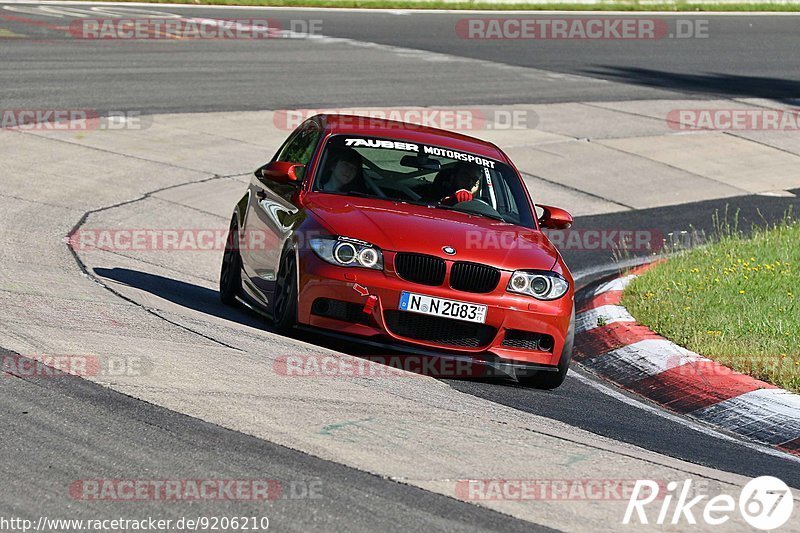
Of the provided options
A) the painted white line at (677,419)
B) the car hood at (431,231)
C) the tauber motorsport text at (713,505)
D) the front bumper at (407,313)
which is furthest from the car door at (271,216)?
the tauber motorsport text at (713,505)

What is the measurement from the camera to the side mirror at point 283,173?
9.32 meters

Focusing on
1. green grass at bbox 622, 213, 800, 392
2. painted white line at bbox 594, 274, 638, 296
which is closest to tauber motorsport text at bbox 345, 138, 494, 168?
green grass at bbox 622, 213, 800, 392

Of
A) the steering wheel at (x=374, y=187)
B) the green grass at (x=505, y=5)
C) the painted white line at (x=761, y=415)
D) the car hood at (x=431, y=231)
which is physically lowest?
the painted white line at (x=761, y=415)

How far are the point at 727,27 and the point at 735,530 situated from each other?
32408mm

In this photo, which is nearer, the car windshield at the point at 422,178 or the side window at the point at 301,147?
the car windshield at the point at 422,178

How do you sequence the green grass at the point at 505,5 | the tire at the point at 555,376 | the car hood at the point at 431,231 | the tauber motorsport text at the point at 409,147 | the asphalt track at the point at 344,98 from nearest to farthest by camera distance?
1. the asphalt track at the point at 344,98
2. the car hood at the point at 431,231
3. the tire at the point at 555,376
4. the tauber motorsport text at the point at 409,147
5. the green grass at the point at 505,5

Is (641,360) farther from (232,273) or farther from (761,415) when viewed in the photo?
(232,273)

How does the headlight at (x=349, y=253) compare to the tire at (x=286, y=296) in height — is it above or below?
above

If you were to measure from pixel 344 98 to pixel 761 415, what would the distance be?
45.7 feet

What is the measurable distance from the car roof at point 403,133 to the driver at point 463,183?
228 mm

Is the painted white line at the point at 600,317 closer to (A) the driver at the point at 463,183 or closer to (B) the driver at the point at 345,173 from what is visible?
(A) the driver at the point at 463,183

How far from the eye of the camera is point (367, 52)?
2614cm

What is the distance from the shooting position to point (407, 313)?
26.5 ft

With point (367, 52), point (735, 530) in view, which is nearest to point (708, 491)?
point (735, 530)
